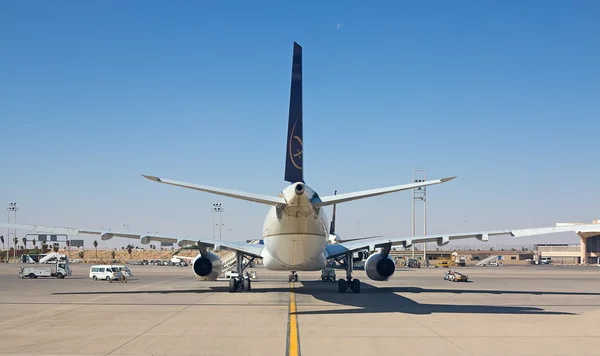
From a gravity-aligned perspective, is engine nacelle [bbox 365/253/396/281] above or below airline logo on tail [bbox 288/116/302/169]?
below

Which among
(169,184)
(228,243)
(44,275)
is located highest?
(169,184)

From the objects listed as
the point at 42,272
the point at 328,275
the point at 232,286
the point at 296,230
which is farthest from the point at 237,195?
the point at 42,272

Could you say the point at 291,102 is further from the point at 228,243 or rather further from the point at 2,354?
the point at 2,354

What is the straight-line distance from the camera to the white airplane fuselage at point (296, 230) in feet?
72.1

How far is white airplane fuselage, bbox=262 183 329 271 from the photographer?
22.0 metres

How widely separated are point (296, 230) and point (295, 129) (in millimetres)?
5185

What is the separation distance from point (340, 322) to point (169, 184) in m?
7.46

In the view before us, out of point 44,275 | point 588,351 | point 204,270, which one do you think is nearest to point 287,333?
point 588,351

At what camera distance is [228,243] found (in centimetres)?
3516

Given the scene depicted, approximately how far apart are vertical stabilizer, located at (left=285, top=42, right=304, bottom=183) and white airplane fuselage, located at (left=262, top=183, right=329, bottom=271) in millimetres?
2068

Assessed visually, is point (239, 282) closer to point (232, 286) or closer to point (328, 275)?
point (232, 286)

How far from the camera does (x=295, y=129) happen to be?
2642cm

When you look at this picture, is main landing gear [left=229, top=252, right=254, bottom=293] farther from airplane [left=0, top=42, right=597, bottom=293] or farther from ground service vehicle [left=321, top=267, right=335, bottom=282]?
ground service vehicle [left=321, top=267, right=335, bottom=282]

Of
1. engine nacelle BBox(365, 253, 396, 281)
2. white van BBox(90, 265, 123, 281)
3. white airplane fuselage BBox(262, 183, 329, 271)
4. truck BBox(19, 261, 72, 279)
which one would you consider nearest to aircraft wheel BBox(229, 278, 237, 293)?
engine nacelle BBox(365, 253, 396, 281)
